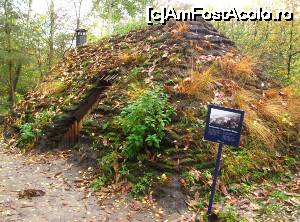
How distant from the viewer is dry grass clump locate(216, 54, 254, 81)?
8.07 metres

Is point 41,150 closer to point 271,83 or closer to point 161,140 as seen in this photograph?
point 161,140

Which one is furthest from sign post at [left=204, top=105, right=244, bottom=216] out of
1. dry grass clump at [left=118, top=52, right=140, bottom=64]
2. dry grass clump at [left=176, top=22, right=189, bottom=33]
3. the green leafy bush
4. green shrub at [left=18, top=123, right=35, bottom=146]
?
green shrub at [left=18, top=123, right=35, bottom=146]

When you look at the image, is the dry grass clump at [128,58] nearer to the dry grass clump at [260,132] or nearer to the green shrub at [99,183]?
the dry grass clump at [260,132]

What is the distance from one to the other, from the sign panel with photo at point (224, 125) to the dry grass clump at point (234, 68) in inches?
133

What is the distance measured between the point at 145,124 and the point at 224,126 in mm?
1874

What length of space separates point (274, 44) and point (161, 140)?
9189 mm

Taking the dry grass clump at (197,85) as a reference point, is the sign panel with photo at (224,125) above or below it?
below

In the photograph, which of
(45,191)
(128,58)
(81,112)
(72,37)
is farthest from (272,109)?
(72,37)

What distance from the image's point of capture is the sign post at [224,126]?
471 cm

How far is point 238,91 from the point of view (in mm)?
7473

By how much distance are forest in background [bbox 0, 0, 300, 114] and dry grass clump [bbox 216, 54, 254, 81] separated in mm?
1025

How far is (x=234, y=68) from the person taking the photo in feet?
26.9

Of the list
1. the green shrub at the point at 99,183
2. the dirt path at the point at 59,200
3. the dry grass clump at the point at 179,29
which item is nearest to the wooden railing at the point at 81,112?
the dirt path at the point at 59,200

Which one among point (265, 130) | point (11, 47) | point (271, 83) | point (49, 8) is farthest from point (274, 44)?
point (49, 8)
